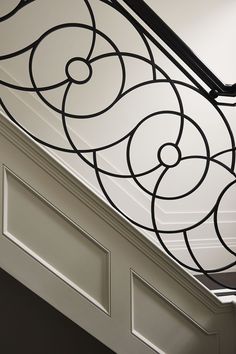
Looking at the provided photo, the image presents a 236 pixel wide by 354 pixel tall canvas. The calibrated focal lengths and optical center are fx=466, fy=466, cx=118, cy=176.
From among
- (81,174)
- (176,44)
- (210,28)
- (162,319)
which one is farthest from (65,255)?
(210,28)

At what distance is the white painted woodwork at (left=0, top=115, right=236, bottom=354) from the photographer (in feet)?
5.46

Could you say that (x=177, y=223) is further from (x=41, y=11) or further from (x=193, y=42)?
(x=41, y=11)

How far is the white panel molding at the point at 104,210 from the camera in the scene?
1652 mm

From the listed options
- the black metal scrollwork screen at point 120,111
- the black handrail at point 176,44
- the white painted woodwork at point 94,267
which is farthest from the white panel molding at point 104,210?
the black metal scrollwork screen at point 120,111

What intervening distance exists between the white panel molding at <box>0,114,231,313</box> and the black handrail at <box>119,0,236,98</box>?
1.90 ft

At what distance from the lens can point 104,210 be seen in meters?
1.75

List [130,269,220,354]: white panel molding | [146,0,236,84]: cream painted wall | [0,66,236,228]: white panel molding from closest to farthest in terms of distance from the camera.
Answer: [130,269,220,354]: white panel molding, [0,66,236,228]: white panel molding, [146,0,236,84]: cream painted wall

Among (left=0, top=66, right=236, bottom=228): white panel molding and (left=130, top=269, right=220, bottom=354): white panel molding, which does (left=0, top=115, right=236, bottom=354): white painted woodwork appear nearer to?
(left=130, top=269, right=220, bottom=354): white panel molding

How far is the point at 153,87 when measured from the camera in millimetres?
3230

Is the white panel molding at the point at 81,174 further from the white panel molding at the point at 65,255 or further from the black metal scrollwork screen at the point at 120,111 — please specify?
the white panel molding at the point at 65,255

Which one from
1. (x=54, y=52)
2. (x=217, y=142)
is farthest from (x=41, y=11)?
(x=217, y=142)

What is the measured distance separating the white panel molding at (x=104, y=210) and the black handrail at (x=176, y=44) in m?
0.58

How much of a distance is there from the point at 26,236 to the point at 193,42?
7.20 feet

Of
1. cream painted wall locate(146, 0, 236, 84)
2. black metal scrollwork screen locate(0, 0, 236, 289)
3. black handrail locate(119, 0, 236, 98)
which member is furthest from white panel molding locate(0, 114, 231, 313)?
cream painted wall locate(146, 0, 236, 84)
